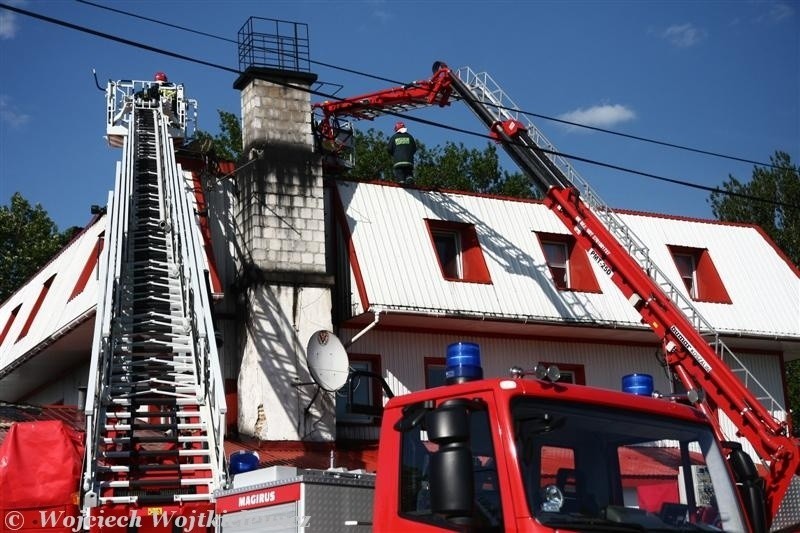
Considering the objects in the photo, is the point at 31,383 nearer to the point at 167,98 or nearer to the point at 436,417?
the point at 167,98

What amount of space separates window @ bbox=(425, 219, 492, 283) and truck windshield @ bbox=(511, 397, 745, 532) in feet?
51.8

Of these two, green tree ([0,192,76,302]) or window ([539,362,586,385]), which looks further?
green tree ([0,192,76,302])

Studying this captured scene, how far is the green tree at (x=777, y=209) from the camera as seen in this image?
48688 mm

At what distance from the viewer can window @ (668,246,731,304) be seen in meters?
25.3

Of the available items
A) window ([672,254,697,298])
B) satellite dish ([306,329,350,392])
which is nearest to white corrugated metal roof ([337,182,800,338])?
window ([672,254,697,298])

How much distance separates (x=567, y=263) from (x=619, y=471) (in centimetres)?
1821

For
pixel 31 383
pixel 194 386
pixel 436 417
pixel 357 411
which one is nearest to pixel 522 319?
pixel 357 411

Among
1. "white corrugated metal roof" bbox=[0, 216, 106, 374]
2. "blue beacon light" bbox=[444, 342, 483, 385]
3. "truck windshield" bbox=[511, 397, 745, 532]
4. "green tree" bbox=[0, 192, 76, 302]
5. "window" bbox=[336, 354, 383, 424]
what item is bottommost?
"truck windshield" bbox=[511, 397, 745, 532]

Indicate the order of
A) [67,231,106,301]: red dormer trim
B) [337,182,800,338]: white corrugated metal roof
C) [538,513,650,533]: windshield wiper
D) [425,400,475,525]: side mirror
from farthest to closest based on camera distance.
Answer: [67,231,106,301]: red dormer trim, [337,182,800,338]: white corrugated metal roof, [538,513,650,533]: windshield wiper, [425,400,475,525]: side mirror

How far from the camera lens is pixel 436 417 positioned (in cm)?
597

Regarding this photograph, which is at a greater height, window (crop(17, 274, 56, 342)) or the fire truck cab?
window (crop(17, 274, 56, 342))

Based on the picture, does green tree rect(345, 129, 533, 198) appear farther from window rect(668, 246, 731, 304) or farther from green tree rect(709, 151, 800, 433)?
window rect(668, 246, 731, 304)

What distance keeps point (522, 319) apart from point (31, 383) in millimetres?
13015

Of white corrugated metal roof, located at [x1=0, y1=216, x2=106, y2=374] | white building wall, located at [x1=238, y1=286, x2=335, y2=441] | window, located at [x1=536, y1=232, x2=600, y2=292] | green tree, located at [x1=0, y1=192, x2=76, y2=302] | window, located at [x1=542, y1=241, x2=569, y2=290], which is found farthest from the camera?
green tree, located at [x1=0, y1=192, x2=76, y2=302]
